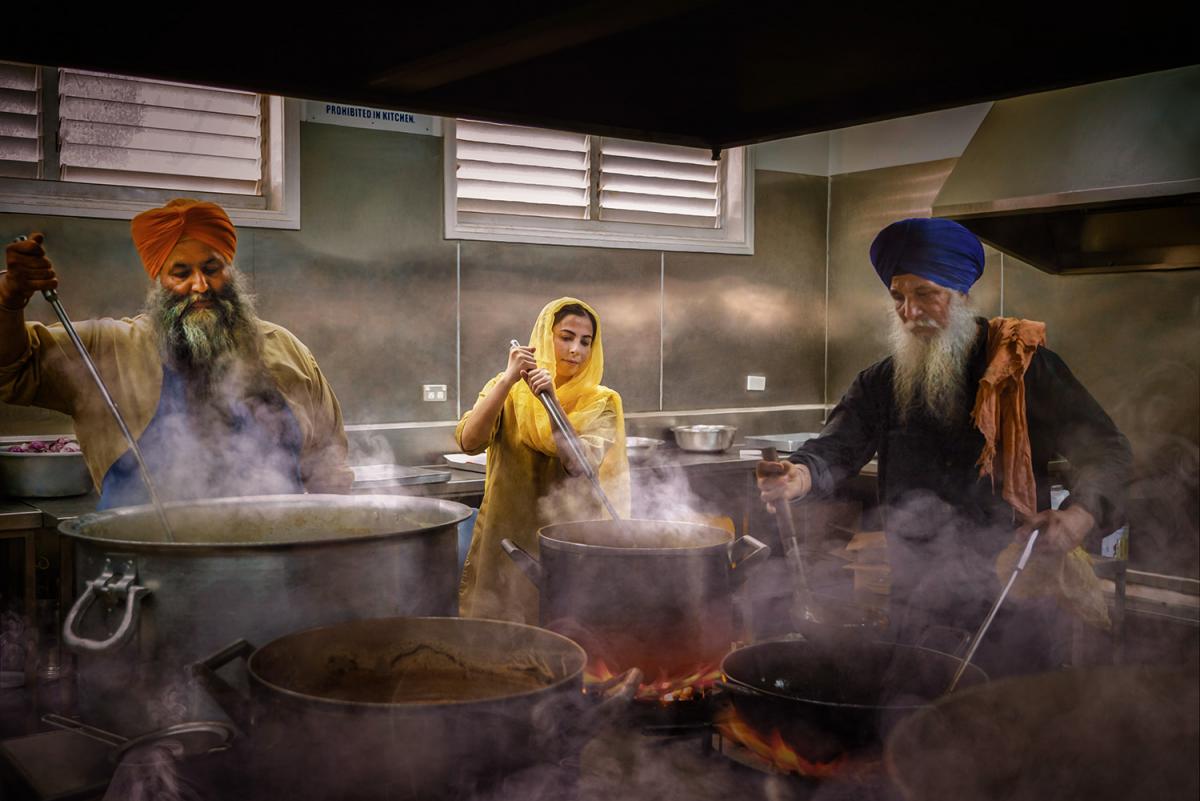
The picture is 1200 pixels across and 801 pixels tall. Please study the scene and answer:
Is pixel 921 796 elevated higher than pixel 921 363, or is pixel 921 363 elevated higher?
pixel 921 363

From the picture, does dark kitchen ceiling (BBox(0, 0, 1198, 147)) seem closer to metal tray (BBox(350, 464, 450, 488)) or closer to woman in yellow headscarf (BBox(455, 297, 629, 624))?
woman in yellow headscarf (BBox(455, 297, 629, 624))

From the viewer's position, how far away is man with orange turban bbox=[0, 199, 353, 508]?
7.91 feet

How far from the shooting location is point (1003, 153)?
2.96m

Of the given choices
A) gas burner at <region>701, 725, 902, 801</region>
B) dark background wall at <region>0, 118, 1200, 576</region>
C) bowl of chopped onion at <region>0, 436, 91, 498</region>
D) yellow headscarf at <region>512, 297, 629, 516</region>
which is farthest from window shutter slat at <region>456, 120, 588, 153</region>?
gas burner at <region>701, 725, 902, 801</region>

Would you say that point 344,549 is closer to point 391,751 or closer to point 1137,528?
point 391,751

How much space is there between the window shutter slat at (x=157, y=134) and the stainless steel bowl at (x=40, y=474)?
1.13 meters

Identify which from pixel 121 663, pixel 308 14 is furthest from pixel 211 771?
pixel 308 14

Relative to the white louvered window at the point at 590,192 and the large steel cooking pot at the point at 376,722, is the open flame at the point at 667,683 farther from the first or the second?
the white louvered window at the point at 590,192

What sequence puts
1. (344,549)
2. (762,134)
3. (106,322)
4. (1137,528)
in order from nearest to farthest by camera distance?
(344,549) < (762,134) < (106,322) < (1137,528)

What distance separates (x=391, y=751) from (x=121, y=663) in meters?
0.44

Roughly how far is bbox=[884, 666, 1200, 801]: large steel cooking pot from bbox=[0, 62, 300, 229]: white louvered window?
3.46 m

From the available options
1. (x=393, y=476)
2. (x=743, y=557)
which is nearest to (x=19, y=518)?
(x=393, y=476)

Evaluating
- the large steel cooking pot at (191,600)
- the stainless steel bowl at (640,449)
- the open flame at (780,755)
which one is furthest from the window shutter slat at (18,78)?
the open flame at (780,755)

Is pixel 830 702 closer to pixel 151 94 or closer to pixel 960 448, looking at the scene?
pixel 960 448
